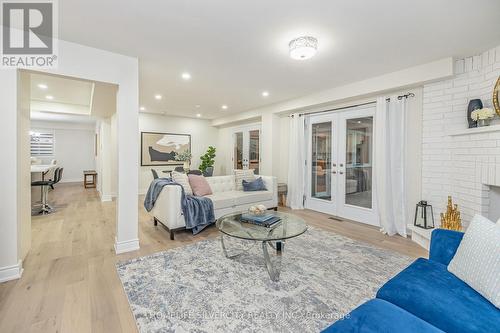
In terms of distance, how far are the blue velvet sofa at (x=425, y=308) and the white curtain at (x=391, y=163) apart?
2079mm

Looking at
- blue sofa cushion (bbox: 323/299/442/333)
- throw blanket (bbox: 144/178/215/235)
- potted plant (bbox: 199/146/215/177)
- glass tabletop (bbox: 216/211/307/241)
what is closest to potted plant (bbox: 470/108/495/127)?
glass tabletop (bbox: 216/211/307/241)

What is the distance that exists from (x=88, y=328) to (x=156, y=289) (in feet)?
1.74

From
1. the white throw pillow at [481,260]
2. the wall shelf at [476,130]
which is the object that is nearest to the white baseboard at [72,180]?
the white throw pillow at [481,260]

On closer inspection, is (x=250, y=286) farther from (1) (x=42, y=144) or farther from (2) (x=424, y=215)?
(1) (x=42, y=144)

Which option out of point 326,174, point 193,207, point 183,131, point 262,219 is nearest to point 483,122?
point 326,174

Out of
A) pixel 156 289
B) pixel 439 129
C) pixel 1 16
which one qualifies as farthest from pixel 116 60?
pixel 439 129

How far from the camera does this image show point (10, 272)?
2.16 meters

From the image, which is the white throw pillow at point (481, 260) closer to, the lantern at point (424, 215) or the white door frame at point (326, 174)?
the lantern at point (424, 215)

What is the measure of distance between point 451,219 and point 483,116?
4.10ft

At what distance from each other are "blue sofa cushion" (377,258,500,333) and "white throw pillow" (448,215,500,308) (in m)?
0.05

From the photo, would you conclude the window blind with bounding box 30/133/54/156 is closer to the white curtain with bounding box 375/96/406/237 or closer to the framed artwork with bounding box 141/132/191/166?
the framed artwork with bounding box 141/132/191/166

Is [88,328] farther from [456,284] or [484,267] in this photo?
[484,267]

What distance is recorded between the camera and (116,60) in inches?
109

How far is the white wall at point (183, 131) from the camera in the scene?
673cm
